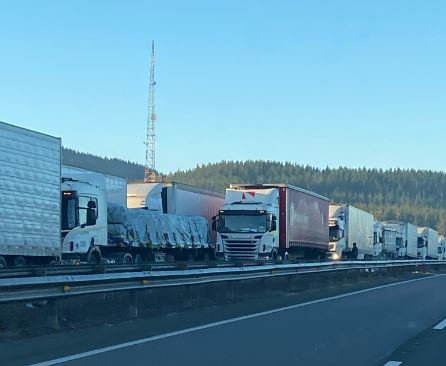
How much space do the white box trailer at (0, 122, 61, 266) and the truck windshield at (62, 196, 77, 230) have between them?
139 cm

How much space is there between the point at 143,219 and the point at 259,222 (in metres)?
5.31

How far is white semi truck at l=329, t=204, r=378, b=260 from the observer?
5109cm

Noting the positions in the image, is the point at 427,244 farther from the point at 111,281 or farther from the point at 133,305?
the point at 111,281

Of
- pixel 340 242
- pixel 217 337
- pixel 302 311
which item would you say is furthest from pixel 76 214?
pixel 340 242

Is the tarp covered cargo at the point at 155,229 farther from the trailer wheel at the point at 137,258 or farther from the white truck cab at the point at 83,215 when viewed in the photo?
the white truck cab at the point at 83,215

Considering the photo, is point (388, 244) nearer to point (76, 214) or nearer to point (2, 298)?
point (76, 214)

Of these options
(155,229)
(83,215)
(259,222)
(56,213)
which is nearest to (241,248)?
(259,222)

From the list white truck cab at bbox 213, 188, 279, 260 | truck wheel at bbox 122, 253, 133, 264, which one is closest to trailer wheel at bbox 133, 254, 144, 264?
truck wheel at bbox 122, 253, 133, 264

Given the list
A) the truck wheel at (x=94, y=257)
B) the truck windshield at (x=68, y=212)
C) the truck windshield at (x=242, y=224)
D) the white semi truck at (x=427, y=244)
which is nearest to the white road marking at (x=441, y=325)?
the truck windshield at (x=68, y=212)

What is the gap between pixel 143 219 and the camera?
3203 centimetres

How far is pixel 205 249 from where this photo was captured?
3878 centimetres

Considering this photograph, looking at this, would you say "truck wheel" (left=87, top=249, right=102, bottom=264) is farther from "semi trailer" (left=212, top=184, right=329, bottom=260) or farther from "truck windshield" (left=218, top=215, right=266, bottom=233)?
"truck windshield" (left=218, top=215, right=266, bottom=233)

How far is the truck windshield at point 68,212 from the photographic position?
23422mm

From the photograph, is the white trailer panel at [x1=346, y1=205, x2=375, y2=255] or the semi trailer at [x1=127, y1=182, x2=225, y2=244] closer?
the semi trailer at [x1=127, y1=182, x2=225, y2=244]
